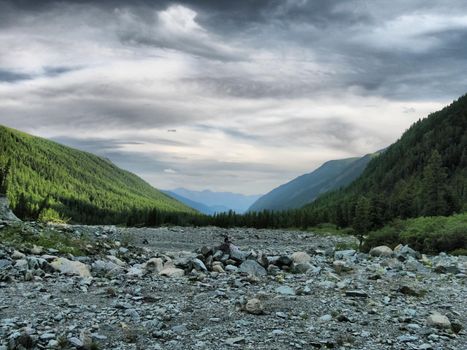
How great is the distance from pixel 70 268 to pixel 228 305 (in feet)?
33.1

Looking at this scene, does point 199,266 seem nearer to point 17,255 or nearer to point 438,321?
point 17,255

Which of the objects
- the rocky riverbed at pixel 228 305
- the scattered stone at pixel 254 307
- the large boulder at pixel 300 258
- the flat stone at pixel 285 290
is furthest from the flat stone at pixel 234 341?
the large boulder at pixel 300 258

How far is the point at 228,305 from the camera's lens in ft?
54.6

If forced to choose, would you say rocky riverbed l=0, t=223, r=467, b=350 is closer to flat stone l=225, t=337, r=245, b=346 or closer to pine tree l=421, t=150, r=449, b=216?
flat stone l=225, t=337, r=245, b=346

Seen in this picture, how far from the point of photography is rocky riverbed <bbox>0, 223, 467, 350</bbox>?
43.0 feet

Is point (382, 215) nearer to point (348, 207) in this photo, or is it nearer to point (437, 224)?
point (437, 224)

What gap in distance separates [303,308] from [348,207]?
118 metres

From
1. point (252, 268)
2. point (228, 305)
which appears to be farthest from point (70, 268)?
point (228, 305)

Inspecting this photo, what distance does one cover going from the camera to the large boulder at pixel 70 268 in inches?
871

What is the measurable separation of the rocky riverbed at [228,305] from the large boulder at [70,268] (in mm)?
52

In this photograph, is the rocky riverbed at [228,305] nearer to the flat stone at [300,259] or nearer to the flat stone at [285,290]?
the flat stone at [285,290]

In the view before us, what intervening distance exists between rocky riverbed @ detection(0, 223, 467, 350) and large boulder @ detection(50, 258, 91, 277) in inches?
2.0

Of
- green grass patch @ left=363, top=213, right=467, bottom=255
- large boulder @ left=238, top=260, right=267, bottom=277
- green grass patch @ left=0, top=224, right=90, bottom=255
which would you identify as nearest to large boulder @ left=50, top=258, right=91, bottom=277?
green grass patch @ left=0, top=224, right=90, bottom=255

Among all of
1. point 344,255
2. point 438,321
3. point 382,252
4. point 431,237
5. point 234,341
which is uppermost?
point 431,237
